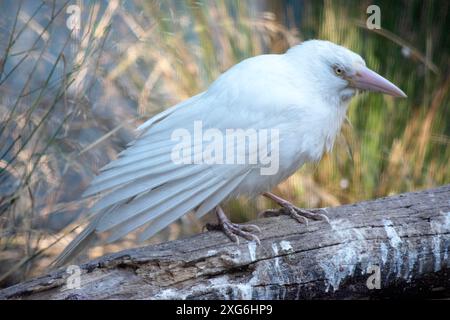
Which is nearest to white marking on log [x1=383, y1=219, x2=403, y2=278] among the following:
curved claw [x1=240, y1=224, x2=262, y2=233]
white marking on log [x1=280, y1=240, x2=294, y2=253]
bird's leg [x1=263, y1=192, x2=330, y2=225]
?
bird's leg [x1=263, y1=192, x2=330, y2=225]

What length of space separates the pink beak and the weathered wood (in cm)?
54

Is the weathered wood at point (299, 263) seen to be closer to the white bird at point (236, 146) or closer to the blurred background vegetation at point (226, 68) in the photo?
the white bird at point (236, 146)

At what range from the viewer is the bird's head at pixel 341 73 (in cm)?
366

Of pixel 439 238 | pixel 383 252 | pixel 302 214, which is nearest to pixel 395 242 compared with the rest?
pixel 383 252

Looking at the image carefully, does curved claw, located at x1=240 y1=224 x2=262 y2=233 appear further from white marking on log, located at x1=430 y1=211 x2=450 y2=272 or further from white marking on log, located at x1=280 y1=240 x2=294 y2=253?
white marking on log, located at x1=430 y1=211 x2=450 y2=272

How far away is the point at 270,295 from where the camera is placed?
3.20 meters

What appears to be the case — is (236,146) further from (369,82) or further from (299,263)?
(369,82)

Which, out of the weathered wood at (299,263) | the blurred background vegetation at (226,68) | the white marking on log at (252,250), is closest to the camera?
the weathered wood at (299,263)

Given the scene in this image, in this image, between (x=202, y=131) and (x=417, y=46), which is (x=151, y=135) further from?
(x=417, y=46)

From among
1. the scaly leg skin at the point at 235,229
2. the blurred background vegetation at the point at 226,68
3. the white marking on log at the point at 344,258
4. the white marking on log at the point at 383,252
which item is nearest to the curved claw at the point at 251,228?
the scaly leg skin at the point at 235,229

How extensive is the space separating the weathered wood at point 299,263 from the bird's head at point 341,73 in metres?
0.56
